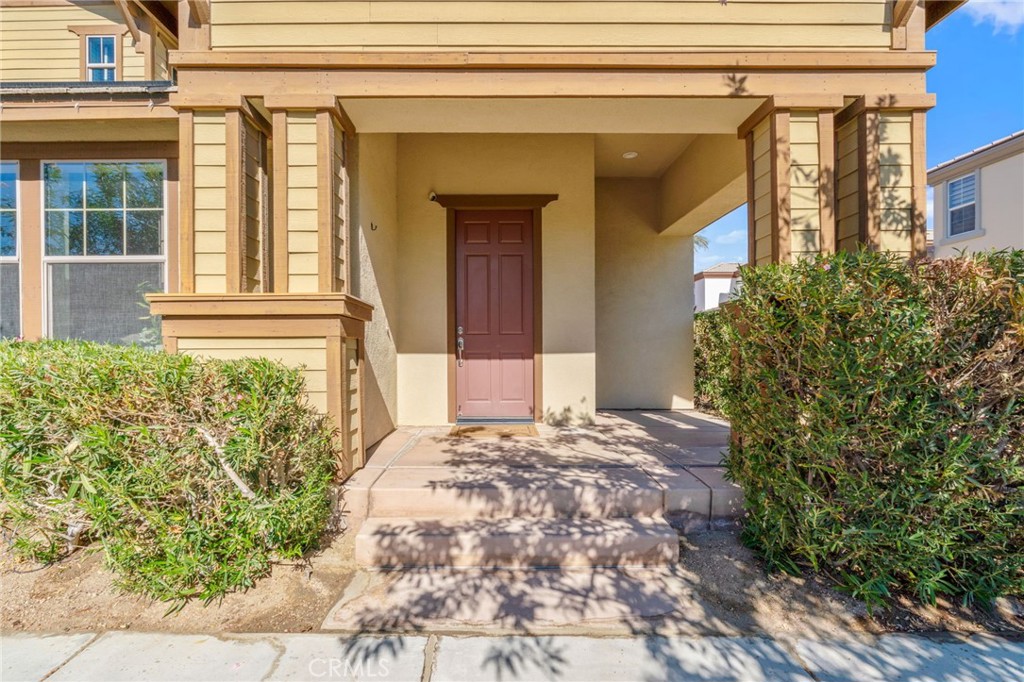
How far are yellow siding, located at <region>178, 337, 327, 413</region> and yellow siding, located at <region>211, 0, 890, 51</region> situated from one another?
1.97 m

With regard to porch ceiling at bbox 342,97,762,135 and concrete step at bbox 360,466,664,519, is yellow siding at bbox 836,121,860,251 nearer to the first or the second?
porch ceiling at bbox 342,97,762,135

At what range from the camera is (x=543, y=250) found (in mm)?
4766

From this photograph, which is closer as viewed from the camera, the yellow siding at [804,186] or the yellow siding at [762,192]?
the yellow siding at [804,186]

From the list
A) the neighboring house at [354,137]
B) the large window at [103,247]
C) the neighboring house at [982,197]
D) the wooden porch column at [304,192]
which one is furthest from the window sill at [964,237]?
the large window at [103,247]

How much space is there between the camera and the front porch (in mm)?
2430

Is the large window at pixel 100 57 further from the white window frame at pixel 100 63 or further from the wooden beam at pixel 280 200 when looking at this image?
the wooden beam at pixel 280 200

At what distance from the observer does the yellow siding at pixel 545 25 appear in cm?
302

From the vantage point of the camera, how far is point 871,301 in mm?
2105

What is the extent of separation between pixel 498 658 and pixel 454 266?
3.65m

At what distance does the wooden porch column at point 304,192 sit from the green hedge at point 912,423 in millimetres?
2799

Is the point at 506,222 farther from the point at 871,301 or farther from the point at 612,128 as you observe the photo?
the point at 871,301

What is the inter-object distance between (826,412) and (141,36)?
27.4 feet

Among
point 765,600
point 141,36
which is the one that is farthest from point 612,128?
point 141,36

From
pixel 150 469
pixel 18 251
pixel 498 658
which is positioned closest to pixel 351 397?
pixel 150 469
